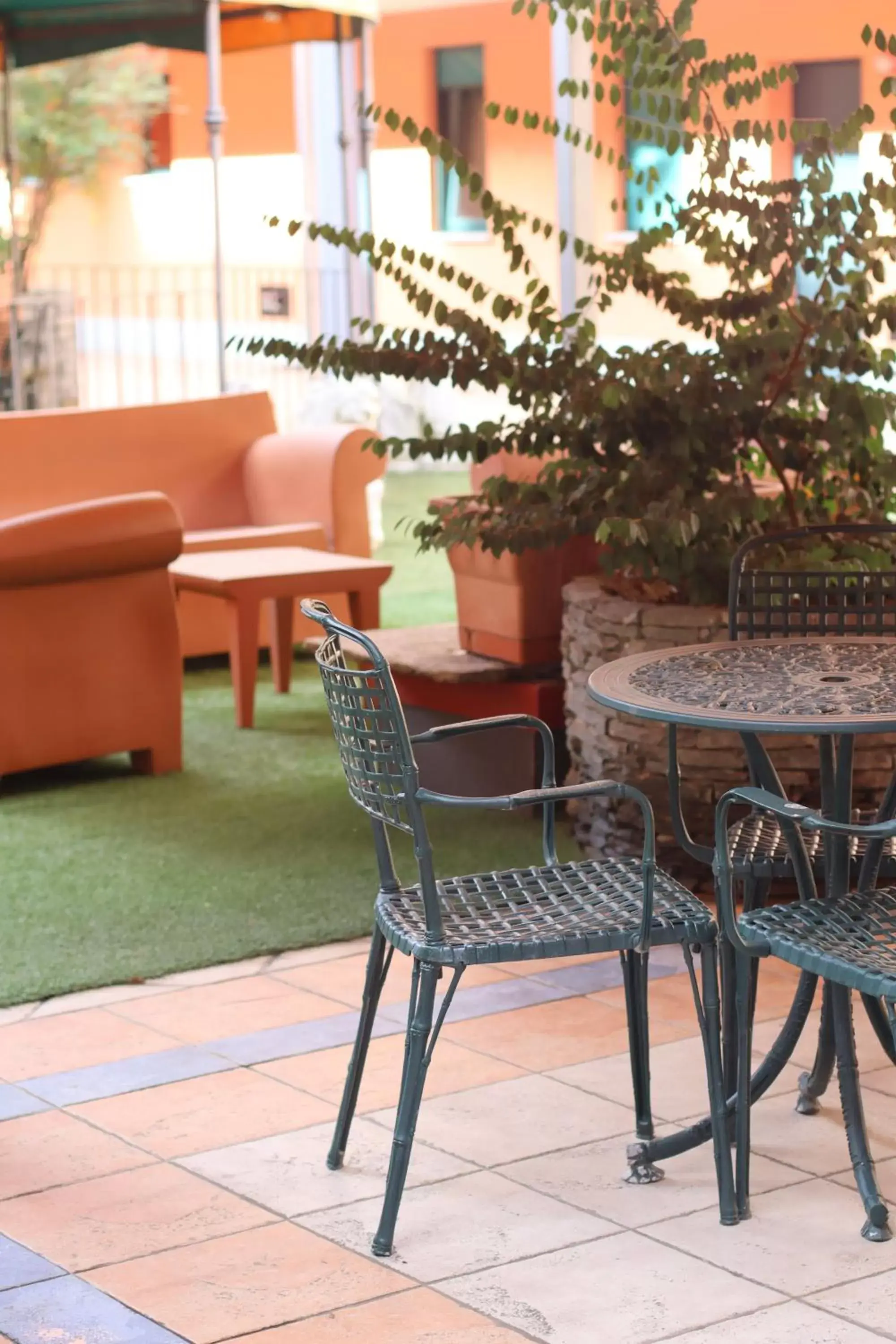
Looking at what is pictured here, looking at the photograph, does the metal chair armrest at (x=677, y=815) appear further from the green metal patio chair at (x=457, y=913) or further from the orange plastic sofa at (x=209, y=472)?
the orange plastic sofa at (x=209, y=472)

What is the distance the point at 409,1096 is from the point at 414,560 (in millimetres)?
7177

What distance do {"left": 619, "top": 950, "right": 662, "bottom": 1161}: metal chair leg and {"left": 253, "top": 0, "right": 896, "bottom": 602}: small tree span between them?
1414 mm

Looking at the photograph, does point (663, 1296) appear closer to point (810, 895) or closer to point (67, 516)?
point (810, 895)

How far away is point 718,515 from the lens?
4.22m

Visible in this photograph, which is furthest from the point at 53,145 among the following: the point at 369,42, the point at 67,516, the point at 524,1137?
the point at 524,1137

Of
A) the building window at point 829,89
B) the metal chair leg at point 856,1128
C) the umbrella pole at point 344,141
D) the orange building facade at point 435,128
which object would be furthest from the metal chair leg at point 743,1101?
the building window at point 829,89

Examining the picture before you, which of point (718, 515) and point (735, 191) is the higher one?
point (735, 191)

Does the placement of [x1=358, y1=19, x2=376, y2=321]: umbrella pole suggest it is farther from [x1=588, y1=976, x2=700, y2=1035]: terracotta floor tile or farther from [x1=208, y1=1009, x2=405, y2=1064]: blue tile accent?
[x1=208, y1=1009, x2=405, y2=1064]: blue tile accent

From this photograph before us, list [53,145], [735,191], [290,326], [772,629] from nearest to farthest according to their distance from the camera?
[772,629] → [735,191] → [290,326] → [53,145]

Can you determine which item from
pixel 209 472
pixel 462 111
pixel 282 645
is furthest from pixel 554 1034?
pixel 462 111

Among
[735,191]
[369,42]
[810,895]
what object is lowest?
[810,895]

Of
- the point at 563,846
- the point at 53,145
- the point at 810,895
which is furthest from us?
the point at 53,145

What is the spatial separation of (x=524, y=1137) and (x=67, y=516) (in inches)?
105

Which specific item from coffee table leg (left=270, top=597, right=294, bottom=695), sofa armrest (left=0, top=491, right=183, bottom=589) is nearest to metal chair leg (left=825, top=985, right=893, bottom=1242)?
sofa armrest (left=0, top=491, right=183, bottom=589)
